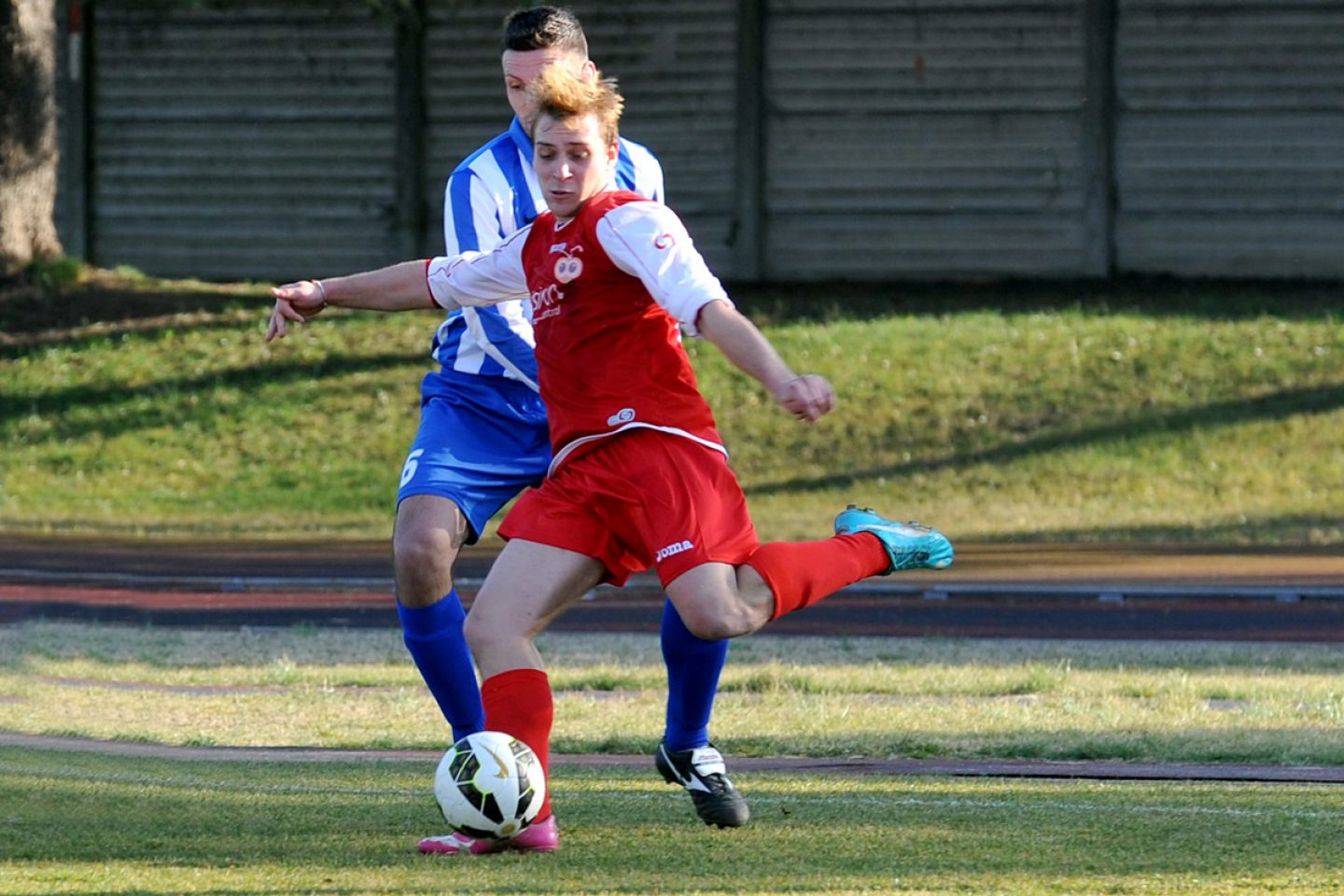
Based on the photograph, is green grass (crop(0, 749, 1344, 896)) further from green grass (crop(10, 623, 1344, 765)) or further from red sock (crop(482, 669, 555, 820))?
green grass (crop(10, 623, 1344, 765))

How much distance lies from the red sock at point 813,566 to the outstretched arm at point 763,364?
51 centimetres

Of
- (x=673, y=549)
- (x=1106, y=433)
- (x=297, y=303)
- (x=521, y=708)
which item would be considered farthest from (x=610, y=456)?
(x=1106, y=433)

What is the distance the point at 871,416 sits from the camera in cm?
1794

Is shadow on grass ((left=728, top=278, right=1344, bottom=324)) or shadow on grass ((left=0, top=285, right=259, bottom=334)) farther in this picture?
shadow on grass ((left=0, top=285, right=259, bottom=334))

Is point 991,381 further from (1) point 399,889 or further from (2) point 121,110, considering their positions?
(1) point 399,889

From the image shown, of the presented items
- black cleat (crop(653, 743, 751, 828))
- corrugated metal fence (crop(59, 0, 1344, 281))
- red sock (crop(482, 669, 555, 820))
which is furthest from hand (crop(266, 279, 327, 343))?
corrugated metal fence (crop(59, 0, 1344, 281))

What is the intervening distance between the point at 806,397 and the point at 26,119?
59.2ft

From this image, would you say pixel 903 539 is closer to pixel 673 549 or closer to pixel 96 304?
pixel 673 549

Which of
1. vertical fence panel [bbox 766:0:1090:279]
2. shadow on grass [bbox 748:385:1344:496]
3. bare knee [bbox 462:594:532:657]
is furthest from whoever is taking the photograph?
vertical fence panel [bbox 766:0:1090:279]

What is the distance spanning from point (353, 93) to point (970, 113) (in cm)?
678

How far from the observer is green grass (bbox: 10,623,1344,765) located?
7.12m

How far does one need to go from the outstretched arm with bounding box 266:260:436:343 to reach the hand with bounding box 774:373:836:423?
136 centimetres

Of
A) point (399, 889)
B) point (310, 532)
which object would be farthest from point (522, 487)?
point (310, 532)

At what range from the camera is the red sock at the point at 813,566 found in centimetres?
491
